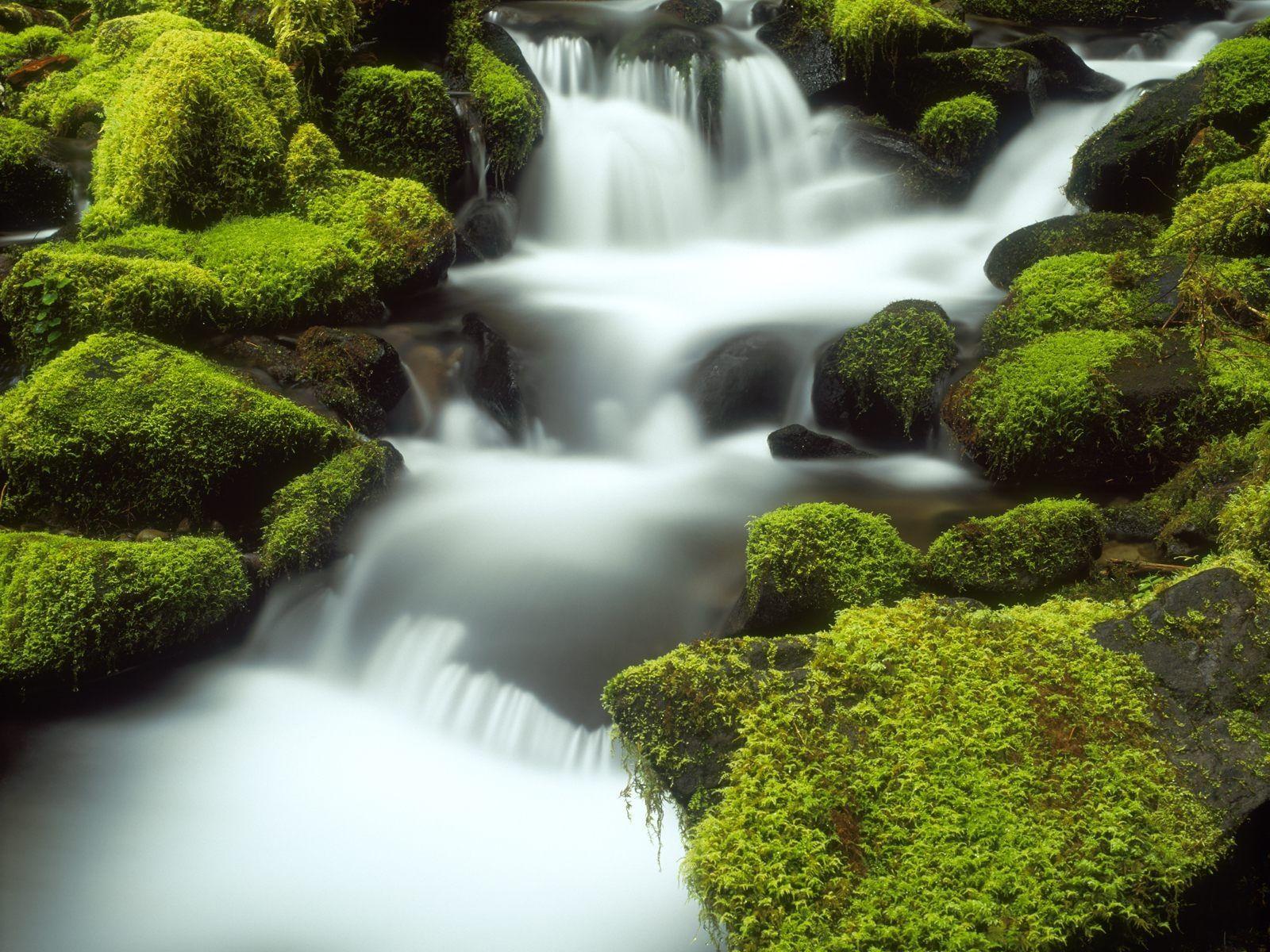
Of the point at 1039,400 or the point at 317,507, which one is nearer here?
the point at 317,507

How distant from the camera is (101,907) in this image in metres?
3.27

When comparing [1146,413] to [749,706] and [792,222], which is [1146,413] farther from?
[792,222]

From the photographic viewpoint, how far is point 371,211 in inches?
265

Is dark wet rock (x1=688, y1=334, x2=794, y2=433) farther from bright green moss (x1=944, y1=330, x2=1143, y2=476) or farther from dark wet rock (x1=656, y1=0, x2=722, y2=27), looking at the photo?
dark wet rock (x1=656, y1=0, x2=722, y2=27)

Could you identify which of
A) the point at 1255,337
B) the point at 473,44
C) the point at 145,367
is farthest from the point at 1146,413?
the point at 473,44

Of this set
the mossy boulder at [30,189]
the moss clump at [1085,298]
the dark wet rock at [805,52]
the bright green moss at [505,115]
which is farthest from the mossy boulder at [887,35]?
the mossy boulder at [30,189]

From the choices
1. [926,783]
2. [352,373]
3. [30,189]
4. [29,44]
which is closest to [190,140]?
[30,189]

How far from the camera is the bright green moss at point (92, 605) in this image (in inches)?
156

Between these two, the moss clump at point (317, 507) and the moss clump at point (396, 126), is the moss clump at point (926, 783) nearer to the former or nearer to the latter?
the moss clump at point (317, 507)

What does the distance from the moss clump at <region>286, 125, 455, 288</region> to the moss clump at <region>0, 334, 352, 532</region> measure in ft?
6.02

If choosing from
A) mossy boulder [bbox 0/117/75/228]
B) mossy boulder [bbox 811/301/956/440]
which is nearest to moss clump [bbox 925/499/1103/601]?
mossy boulder [bbox 811/301/956/440]

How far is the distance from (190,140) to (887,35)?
20.5ft

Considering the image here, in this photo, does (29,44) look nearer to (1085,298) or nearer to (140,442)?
(140,442)

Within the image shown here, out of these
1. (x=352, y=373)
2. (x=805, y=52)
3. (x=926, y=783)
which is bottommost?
(x=352, y=373)
